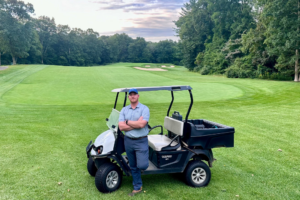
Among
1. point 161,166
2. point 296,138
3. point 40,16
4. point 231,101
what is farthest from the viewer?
point 40,16

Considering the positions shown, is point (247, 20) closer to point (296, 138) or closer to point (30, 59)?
point (296, 138)

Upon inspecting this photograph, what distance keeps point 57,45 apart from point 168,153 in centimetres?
8797

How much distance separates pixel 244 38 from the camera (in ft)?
113

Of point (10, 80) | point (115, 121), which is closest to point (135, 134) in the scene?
point (115, 121)

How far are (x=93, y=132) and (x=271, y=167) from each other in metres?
5.49

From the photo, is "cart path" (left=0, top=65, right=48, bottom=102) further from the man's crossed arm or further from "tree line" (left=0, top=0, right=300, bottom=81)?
the man's crossed arm

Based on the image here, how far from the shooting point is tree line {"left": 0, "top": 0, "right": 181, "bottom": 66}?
47938 mm

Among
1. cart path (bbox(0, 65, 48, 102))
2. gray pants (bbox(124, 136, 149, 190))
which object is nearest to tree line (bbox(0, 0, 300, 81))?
cart path (bbox(0, 65, 48, 102))

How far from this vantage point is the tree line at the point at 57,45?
157ft

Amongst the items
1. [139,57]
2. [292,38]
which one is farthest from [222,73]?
[139,57]

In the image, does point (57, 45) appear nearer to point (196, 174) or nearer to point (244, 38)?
point (244, 38)

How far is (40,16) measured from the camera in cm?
8512

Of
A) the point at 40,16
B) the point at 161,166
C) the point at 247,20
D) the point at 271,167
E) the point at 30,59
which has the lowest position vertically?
the point at 271,167

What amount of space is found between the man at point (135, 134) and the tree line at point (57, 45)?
46046mm
